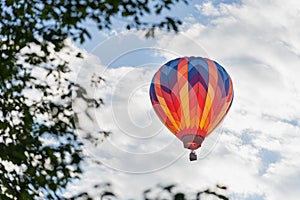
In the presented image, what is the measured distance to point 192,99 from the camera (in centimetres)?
2630

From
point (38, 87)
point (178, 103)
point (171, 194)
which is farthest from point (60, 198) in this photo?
point (178, 103)

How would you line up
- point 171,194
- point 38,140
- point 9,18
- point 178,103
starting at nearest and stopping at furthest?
point 171,194
point 38,140
point 9,18
point 178,103

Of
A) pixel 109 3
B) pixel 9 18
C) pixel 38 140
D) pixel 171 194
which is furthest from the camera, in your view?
pixel 9 18

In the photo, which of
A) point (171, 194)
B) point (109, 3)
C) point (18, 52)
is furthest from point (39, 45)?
point (171, 194)

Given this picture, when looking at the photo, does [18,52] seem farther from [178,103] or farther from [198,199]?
[178,103]

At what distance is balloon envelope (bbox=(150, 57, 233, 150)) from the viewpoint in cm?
2612

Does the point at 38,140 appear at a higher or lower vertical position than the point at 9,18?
lower

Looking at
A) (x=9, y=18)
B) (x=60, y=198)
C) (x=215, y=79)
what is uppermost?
(x=215, y=79)

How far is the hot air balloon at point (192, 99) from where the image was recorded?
1029 inches

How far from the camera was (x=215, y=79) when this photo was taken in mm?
26391

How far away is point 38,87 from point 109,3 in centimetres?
177

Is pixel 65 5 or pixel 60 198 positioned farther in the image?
pixel 65 5

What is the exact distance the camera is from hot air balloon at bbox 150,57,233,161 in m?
26.1

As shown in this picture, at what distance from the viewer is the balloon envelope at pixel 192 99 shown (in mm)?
26125
